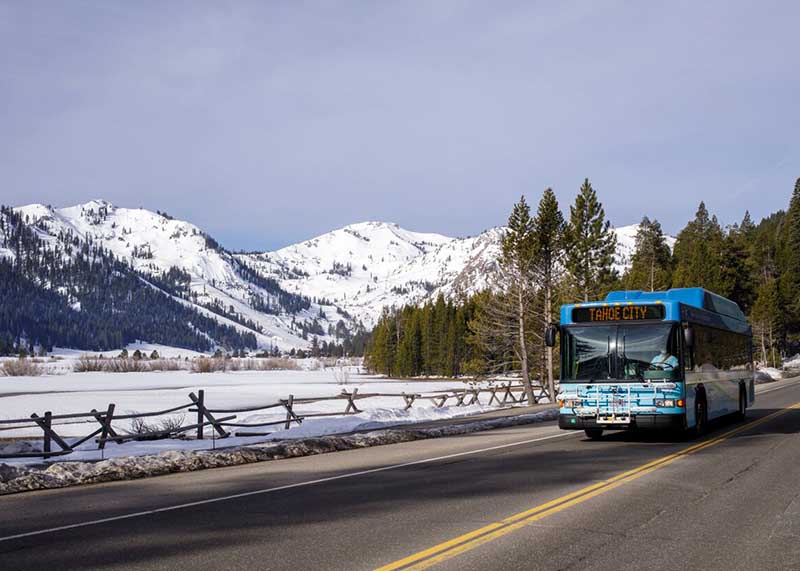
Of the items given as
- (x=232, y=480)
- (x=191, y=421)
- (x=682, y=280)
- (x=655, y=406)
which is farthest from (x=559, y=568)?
(x=682, y=280)

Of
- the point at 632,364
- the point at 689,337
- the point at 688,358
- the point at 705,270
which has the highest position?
the point at 705,270

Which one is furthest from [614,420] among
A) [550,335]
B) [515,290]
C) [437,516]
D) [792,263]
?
[792,263]

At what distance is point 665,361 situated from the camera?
54.5 ft

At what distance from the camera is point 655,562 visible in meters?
6.75

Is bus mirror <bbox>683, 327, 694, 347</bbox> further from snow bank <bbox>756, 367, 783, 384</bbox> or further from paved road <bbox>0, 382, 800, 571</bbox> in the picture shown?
snow bank <bbox>756, 367, 783, 384</bbox>

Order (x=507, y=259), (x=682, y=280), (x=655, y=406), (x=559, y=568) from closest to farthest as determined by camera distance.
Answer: (x=559, y=568), (x=655, y=406), (x=507, y=259), (x=682, y=280)

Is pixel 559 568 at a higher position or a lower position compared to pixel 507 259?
lower

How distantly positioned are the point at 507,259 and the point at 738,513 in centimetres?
3689

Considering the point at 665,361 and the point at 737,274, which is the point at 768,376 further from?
the point at 665,361

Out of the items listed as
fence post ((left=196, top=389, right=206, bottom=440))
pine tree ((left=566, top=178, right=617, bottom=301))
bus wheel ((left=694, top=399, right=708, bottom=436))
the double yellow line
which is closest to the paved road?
the double yellow line

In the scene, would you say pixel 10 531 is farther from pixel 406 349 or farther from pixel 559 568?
pixel 406 349

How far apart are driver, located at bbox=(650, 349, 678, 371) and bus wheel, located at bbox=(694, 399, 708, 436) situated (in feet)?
6.39

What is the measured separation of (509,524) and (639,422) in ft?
30.2

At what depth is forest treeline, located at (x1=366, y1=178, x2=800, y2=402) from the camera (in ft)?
149
